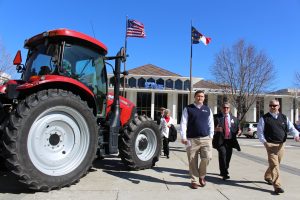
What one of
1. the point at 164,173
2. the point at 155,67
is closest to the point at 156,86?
the point at 155,67

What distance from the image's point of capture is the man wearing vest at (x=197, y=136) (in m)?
6.78

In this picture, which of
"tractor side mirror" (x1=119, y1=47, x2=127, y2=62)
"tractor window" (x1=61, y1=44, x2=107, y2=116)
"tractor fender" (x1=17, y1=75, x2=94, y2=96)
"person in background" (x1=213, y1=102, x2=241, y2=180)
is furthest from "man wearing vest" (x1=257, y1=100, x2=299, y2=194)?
"tractor fender" (x1=17, y1=75, x2=94, y2=96)

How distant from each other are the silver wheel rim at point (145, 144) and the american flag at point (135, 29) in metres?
18.2

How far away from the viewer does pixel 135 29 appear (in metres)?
26.2

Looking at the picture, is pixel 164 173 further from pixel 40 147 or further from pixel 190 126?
pixel 40 147

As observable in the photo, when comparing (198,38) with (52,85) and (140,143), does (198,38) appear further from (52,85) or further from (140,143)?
(52,85)

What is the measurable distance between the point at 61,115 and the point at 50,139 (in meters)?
0.44

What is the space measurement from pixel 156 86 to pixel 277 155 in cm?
5508

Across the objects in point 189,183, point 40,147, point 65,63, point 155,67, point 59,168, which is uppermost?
point 155,67

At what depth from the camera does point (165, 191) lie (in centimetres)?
633

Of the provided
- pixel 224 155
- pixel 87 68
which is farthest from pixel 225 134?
pixel 87 68

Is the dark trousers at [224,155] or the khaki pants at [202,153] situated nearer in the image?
the khaki pants at [202,153]

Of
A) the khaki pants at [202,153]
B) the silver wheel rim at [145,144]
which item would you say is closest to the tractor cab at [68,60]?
the silver wheel rim at [145,144]

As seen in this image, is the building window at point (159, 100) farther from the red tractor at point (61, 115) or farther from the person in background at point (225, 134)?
the person in background at point (225, 134)
